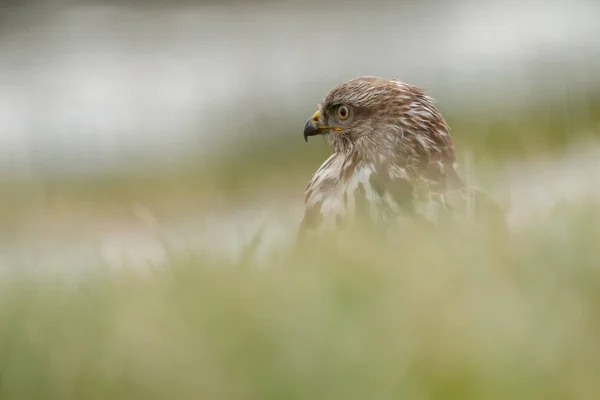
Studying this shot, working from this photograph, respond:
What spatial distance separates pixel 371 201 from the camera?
469cm

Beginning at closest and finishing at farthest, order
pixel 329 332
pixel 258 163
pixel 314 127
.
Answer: pixel 329 332 < pixel 314 127 < pixel 258 163

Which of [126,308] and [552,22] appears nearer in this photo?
[126,308]

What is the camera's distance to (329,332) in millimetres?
2430

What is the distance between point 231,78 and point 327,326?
595 inches

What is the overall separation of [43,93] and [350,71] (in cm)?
521

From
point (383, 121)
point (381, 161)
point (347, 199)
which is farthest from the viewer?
point (383, 121)

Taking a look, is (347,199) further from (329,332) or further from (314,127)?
(329,332)

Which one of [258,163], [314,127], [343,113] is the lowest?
[258,163]

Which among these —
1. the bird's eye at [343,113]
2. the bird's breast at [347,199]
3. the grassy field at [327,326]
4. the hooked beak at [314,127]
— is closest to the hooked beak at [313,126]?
the hooked beak at [314,127]

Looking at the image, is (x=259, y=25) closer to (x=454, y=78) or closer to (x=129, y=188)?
(x=454, y=78)

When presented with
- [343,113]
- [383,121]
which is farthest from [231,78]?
[383,121]

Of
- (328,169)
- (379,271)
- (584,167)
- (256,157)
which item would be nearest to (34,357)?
(379,271)

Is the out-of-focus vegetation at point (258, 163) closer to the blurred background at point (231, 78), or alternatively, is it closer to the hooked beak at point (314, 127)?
the blurred background at point (231, 78)

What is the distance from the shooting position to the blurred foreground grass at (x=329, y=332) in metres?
2.33
